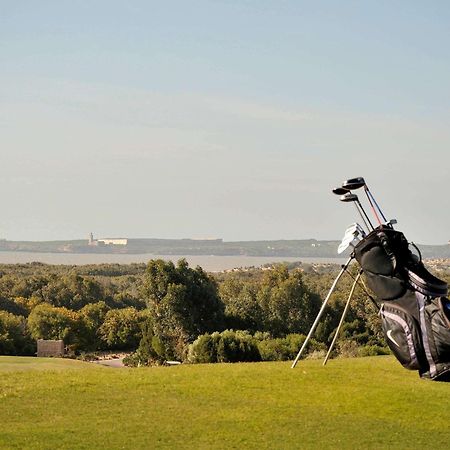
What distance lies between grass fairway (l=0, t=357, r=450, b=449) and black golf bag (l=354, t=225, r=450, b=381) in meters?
8.53

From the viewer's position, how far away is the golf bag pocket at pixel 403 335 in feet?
16.7

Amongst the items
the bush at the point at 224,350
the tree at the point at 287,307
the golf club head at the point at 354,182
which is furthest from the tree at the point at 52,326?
the golf club head at the point at 354,182

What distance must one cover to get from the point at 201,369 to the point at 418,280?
16381 millimetres

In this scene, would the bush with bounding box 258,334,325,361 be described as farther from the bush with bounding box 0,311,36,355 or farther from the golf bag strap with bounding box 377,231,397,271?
the golf bag strap with bounding box 377,231,397,271

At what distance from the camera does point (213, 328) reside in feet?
193

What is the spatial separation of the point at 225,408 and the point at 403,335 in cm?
1127

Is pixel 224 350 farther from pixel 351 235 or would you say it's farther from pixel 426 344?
pixel 426 344

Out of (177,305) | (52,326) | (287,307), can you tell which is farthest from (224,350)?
(287,307)

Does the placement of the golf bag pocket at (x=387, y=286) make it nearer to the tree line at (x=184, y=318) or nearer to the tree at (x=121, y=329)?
the tree line at (x=184, y=318)

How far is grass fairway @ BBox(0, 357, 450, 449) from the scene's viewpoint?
44.2ft

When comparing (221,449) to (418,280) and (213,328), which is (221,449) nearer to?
(418,280)

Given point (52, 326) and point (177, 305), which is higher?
point (177, 305)

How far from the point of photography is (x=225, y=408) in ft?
52.2

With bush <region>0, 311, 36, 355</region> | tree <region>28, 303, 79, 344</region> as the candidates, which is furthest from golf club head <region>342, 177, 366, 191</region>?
tree <region>28, 303, 79, 344</region>
